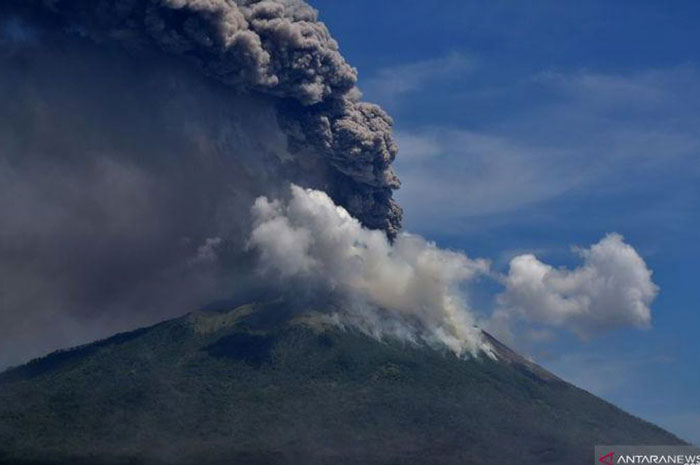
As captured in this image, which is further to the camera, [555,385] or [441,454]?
[555,385]

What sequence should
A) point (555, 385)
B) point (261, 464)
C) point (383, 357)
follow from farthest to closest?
point (555, 385) < point (383, 357) < point (261, 464)

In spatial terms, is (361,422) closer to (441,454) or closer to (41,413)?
(441,454)

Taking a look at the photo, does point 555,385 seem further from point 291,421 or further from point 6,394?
point 6,394

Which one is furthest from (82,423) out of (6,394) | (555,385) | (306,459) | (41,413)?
(555,385)

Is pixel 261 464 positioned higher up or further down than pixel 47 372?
further down

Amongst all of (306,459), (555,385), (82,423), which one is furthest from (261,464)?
(555,385)

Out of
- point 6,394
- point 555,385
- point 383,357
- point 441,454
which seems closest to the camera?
point 441,454

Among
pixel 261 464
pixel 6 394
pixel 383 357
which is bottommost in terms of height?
pixel 261 464
